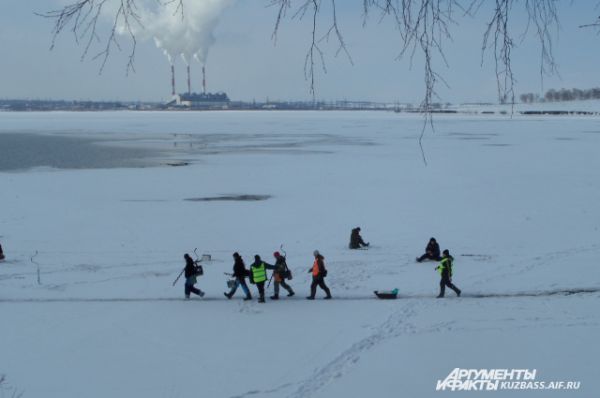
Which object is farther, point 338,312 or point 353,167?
point 353,167

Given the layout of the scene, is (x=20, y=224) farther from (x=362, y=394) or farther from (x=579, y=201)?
(x=579, y=201)

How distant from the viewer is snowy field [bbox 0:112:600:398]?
6.57 metres

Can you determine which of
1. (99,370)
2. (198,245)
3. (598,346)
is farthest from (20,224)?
(598,346)

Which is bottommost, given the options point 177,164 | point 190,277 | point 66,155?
point 190,277

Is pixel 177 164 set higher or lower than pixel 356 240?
higher

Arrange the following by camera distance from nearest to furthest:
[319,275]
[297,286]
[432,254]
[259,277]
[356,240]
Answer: [259,277] → [319,275] → [297,286] → [432,254] → [356,240]

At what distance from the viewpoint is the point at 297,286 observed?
1062 cm

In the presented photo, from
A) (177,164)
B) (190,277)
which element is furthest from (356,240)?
(177,164)

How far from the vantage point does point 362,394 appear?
6.02 meters

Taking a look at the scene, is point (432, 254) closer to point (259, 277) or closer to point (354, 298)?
point (354, 298)

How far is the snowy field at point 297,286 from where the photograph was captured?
6570mm

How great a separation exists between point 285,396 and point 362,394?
2.58 ft

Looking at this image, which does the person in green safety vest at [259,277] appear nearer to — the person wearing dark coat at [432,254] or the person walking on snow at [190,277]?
the person walking on snow at [190,277]

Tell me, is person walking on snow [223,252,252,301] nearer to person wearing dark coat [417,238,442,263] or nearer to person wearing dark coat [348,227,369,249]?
person wearing dark coat [417,238,442,263]
